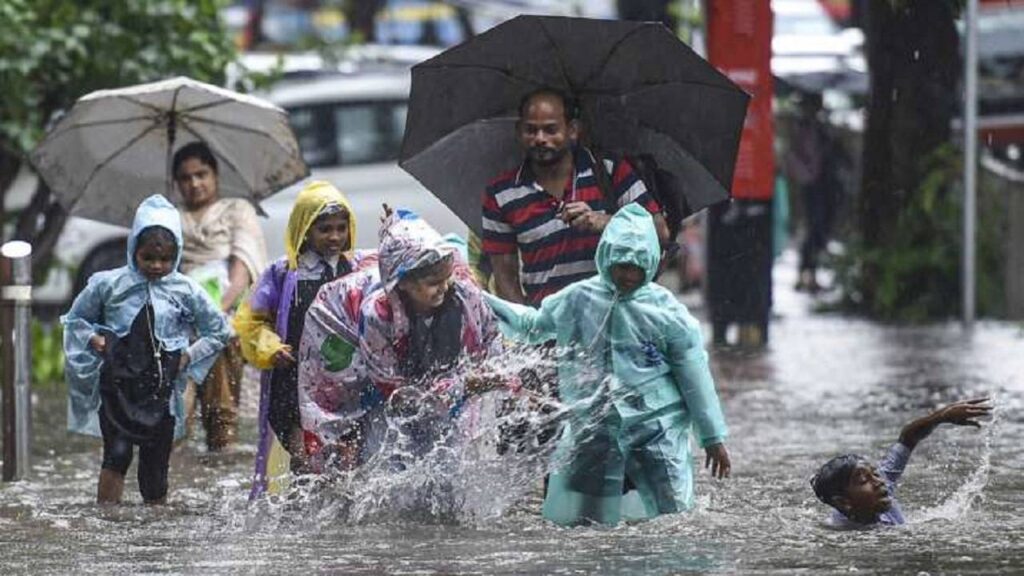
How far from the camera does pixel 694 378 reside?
861 cm

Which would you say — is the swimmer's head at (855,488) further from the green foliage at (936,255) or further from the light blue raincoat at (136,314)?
the green foliage at (936,255)

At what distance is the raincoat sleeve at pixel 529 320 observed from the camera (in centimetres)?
875

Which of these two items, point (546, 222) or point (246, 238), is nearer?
point (546, 222)

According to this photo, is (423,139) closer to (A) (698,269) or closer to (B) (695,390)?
(B) (695,390)

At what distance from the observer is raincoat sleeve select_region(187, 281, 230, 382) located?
32.8 ft

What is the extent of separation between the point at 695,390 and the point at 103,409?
2.58 meters

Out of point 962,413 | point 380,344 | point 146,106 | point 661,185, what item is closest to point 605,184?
point 661,185

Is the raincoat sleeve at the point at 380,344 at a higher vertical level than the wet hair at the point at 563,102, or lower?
lower

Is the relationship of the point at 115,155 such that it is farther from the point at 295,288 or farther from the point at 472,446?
the point at 472,446

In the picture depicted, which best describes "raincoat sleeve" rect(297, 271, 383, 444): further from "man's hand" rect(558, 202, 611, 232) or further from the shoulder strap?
the shoulder strap

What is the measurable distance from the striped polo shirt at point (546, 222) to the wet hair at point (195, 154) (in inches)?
98.2

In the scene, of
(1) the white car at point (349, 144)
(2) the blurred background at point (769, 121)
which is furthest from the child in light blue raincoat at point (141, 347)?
(1) the white car at point (349, 144)

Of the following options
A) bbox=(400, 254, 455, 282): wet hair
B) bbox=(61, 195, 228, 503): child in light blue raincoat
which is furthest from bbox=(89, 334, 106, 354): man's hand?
bbox=(400, 254, 455, 282): wet hair

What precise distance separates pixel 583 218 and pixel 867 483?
1440 millimetres
